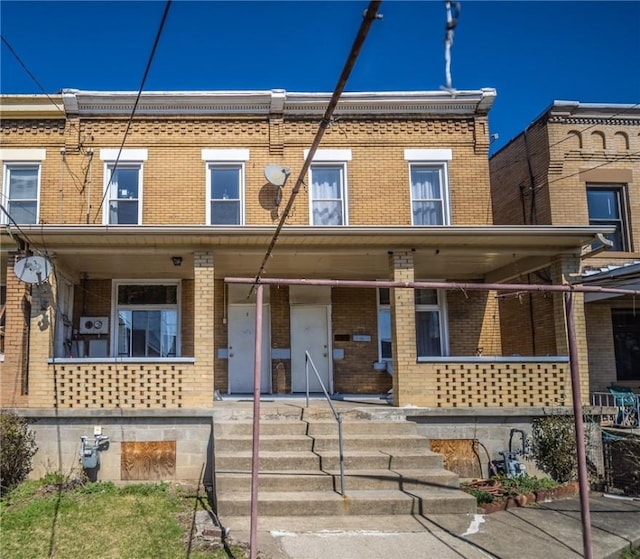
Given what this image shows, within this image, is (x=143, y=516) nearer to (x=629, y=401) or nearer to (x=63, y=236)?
(x=63, y=236)

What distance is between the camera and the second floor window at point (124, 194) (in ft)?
40.2

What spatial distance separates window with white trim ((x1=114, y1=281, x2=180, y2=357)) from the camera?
12.2 metres

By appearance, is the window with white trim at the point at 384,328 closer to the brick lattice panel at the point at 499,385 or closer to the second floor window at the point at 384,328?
the second floor window at the point at 384,328

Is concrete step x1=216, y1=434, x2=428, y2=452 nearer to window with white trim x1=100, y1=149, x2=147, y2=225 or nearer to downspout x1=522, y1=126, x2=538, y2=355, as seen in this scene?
window with white trim x1=100, y1=149, x2=147, y2=225

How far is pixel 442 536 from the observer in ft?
19.3

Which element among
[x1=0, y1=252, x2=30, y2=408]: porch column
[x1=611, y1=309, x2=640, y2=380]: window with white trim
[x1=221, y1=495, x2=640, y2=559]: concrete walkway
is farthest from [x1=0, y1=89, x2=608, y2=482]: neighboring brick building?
[x1=221, y1=495, x2=640, y2=559]: concrete walkway

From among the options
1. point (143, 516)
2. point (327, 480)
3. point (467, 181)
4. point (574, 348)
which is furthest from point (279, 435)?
point (467, 181)

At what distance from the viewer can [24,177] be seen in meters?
12.4

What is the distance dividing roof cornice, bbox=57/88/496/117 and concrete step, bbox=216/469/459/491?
840 cm

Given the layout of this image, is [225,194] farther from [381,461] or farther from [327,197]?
[381,461]

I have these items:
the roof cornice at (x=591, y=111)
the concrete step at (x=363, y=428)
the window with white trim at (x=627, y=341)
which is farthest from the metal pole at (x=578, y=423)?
the roof cornice at (x=591, y=111)

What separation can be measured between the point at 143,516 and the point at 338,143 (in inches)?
347

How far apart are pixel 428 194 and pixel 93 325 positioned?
→ 7.82 metres

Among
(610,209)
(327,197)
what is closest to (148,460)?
(327,197)
